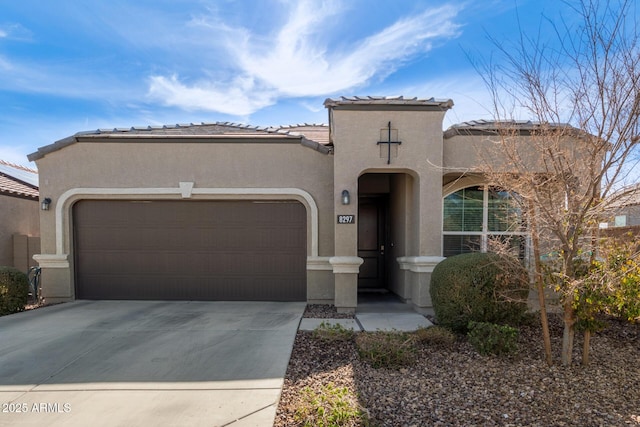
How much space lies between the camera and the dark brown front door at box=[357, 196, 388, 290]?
9.75 meters

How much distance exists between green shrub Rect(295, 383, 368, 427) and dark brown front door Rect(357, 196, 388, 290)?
639cm

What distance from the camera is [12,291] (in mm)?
6852

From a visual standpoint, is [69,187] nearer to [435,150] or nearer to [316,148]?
[316,148]

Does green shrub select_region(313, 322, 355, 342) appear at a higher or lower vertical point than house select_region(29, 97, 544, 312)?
lower

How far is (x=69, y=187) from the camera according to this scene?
25.4 ft

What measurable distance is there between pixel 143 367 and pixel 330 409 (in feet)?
8.03

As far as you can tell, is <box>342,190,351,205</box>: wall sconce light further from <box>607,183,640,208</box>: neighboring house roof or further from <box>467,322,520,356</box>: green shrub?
<box>607,183,640,208</box>: neighboring house roof

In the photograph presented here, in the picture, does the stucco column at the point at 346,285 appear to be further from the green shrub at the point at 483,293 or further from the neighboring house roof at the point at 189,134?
the neighboring house roof at the point at 189,134

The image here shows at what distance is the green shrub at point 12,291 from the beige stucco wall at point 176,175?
0.70 metres

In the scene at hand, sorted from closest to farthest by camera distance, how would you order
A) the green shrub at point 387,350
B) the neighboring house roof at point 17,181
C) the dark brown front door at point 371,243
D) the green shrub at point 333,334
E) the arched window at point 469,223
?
the green shrub at point 387,350
the green shrub at point 333,334
the arched window at point 469,223
the neighboring house roof at point 17,181
the dark brown front door at point 371,243

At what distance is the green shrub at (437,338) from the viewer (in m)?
4.77

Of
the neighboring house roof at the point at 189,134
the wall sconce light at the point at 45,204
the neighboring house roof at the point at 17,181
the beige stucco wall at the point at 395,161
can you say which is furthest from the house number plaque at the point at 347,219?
the neighboring house roof at the point at 17,181

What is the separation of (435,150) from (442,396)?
456 cm

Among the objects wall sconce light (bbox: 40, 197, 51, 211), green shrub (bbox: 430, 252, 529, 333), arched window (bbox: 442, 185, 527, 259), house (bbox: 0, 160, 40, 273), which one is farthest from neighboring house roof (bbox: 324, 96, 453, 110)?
house (bbox: 0, 160, 40, 273)
